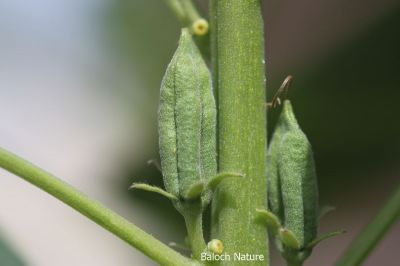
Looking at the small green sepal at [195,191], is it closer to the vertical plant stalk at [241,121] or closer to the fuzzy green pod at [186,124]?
the fuzzy green pod at [186,124]

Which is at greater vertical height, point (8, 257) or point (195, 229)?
point (195, 229)

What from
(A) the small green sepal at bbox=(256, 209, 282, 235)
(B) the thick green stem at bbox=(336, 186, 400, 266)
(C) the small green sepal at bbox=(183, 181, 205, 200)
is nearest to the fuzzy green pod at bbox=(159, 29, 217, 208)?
(C) the small green sepal at bbox=(183, 181, 205, 200)

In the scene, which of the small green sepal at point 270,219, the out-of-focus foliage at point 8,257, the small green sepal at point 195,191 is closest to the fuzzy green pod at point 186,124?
the small green sepal at point 195,191

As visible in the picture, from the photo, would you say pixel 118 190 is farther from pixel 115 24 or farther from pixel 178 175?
pixel 178 175

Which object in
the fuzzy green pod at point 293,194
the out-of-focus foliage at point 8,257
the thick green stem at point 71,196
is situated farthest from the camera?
the out-of-focus foliage at point 8,257

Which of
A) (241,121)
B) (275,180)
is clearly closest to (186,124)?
(241,121)

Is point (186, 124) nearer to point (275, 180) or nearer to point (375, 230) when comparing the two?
point (275, 180)
